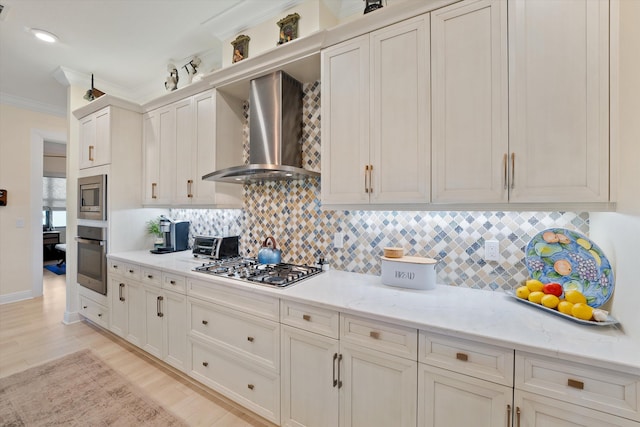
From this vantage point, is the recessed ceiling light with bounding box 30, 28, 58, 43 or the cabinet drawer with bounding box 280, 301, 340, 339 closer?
the cabinet drawer with bounding box 280, 301, 340, 339

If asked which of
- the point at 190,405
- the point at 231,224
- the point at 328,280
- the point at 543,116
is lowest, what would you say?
the point at 190,405

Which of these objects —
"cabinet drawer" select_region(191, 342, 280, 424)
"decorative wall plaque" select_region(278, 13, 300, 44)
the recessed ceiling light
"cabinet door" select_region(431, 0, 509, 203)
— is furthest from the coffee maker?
"cabinet door" select_region(431, 0, 509, 203)

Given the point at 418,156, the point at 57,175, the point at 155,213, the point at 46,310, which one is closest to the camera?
the point at 418,156

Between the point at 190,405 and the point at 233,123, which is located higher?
the point at 233,123

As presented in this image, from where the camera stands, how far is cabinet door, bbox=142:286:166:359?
2.37 meters

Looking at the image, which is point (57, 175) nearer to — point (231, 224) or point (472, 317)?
point (231, 224)

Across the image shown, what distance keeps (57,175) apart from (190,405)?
333 inches

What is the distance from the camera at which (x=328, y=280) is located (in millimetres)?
1900

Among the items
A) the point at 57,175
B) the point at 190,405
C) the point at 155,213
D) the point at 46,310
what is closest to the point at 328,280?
the point at 190,405

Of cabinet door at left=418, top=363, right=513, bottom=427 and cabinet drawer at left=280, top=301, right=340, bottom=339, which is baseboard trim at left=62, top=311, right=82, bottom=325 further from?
cabinet door at left=418, top=363, right=513, bottom=427

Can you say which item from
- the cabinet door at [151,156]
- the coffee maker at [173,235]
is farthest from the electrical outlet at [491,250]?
the cabinet door at [151,156]

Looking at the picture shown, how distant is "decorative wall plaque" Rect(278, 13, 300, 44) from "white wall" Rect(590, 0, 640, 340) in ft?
5.94

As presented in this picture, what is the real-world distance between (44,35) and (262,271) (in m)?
3.04

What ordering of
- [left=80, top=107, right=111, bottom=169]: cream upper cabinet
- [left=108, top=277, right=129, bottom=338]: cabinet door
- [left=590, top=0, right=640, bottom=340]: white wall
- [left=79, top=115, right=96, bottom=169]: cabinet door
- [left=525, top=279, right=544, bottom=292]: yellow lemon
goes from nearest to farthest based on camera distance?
1. [left=590, top=0, right=640, bottom=340]: white wall
2. [left=525, top=279, right=544, bottom=292]: yellow lemon
3. [left=108, top=277, right=129, bottom=338]: cabinet door
4. [left=80, top=107, right=111, bottom=169]: cream upper cabinet
5. [left=79, top=115, right=96, bottom=169]: cabinet door
